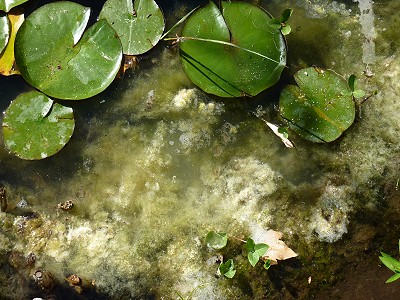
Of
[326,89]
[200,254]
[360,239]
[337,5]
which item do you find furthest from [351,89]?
[200,254]

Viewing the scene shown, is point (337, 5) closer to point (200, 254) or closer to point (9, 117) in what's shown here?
point (200, 254)

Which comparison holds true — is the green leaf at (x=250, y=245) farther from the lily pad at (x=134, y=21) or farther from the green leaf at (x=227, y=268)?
the lily pad at (x=134, y=21)

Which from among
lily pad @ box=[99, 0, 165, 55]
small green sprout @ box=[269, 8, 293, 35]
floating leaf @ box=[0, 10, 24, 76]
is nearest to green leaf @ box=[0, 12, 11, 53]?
floating leaf @ box=[0, 10, 24, 76]

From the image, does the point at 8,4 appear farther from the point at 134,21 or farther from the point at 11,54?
the point at 134,21

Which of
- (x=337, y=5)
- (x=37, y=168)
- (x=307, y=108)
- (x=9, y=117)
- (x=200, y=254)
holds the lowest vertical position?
(x=200, y=254)

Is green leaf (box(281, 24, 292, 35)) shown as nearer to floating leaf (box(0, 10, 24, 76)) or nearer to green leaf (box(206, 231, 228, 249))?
green leaf (box(206, 231, 228, 249))

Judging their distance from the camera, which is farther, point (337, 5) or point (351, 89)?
point (337, 5)

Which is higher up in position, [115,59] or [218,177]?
[115,59]

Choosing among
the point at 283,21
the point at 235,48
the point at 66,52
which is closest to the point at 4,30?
the point at 66,52
